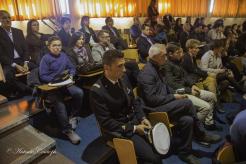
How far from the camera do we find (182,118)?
7.93ft

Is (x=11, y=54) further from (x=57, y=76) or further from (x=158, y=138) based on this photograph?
(x=158, y=138)

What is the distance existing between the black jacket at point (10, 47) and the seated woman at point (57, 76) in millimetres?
924

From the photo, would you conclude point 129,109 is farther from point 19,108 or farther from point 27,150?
point 19,108

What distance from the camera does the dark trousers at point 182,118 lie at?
2404 millimetres

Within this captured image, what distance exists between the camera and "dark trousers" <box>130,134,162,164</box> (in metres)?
1.88

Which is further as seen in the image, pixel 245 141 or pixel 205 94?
pixel 205 94

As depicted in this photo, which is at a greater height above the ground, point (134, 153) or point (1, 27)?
point (1, 27)

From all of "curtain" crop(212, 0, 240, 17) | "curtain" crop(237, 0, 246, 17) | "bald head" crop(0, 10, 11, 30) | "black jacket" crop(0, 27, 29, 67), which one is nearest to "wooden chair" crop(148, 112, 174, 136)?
"black jacket" crop(0, 27, 29, 67)

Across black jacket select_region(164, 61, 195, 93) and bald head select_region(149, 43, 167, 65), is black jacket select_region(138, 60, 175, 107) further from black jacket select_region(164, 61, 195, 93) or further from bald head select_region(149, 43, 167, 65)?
black jacket select_region(164, 61, 195, 93)

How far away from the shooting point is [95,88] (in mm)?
1963

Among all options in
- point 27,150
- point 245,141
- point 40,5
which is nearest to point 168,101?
point 245,141

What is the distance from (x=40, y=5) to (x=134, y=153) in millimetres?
4927

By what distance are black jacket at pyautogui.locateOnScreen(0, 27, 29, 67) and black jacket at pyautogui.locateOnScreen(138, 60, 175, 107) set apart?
226cm

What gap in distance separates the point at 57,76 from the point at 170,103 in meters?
1.45
